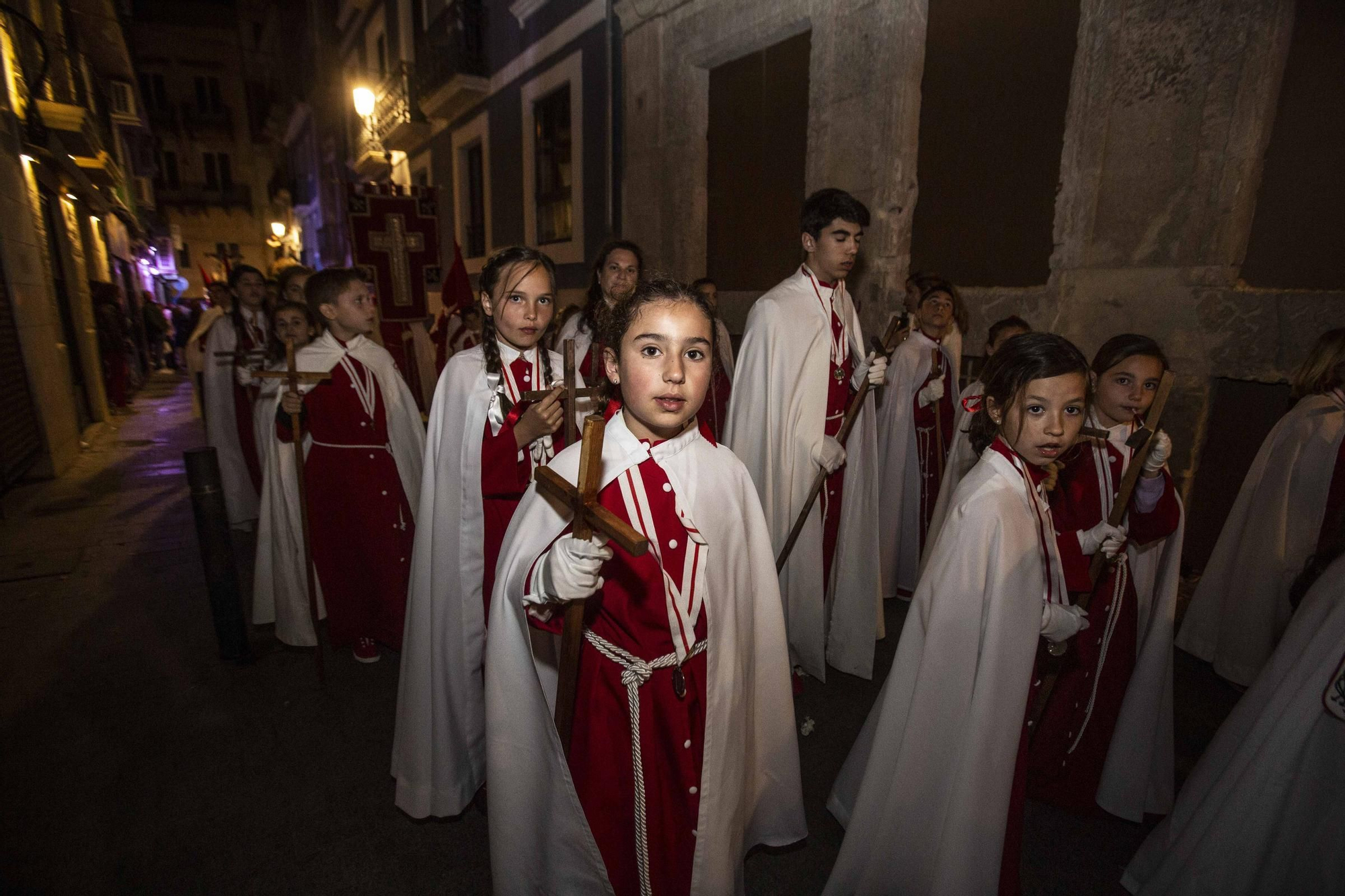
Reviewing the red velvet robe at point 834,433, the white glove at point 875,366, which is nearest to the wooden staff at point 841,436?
the white glove at point 875,366

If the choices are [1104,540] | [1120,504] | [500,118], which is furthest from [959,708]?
[500,118]

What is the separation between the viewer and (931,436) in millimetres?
5027

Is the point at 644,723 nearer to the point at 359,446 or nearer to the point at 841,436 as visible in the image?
the point at 841,436

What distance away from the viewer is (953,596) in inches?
78.5

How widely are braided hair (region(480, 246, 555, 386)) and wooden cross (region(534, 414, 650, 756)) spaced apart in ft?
4.30

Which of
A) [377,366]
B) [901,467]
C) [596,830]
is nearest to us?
[596,830]

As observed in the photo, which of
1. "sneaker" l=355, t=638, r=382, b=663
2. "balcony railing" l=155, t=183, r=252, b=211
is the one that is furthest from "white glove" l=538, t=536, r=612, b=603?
"balcony railing" l=155, t=183, r=252, b=211

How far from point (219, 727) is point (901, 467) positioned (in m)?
4.47

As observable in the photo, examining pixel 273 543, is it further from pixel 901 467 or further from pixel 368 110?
pixel 368 110

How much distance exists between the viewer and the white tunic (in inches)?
251

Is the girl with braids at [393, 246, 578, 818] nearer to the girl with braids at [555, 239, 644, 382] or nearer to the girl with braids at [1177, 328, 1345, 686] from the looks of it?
the girl with braids at [555, 239, 644, 382]

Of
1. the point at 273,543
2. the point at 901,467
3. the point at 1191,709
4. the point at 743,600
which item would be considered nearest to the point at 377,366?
the point at 273,543

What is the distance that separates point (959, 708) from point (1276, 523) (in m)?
2.91

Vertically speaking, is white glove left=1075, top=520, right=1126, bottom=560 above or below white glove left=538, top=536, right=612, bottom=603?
below
